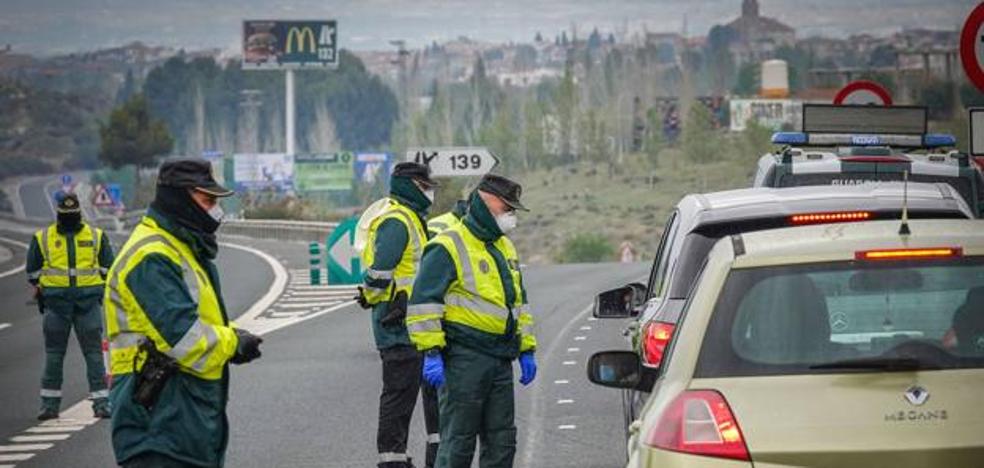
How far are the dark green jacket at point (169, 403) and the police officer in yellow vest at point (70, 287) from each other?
9799 mm

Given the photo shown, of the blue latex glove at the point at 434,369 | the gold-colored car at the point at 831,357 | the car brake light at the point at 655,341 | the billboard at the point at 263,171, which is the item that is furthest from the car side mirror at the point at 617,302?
the billboard at the point at 263,171

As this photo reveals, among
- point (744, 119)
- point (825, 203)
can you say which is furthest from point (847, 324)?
point (744, 119)

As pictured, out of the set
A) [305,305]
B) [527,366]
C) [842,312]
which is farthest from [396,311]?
[305,305]

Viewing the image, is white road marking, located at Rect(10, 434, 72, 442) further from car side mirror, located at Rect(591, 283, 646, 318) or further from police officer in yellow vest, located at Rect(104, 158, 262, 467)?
police officer in yellow vest, located at Rect(104, 158, 262, 467)

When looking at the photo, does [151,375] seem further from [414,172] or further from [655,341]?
[414,172]

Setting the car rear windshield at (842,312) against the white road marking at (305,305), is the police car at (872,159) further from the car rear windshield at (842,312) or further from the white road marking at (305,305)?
the white road marking at (305,305)

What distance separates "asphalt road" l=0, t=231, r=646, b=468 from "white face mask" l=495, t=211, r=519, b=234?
2.96 meters

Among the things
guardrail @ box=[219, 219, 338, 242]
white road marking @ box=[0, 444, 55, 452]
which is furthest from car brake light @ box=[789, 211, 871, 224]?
guardrail @ box=[219, 219, 338, 242]

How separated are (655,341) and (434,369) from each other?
3.47 feet

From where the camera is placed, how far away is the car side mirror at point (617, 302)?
1259 centimetres

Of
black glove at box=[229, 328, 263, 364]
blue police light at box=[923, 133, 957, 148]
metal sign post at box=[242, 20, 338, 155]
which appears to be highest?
metal sign post at box=[242, 20, 338, 155]

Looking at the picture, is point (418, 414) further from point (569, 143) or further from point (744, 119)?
point (569, 143)

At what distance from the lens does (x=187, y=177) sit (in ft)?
28.3

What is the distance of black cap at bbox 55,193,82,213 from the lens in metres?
18.3
